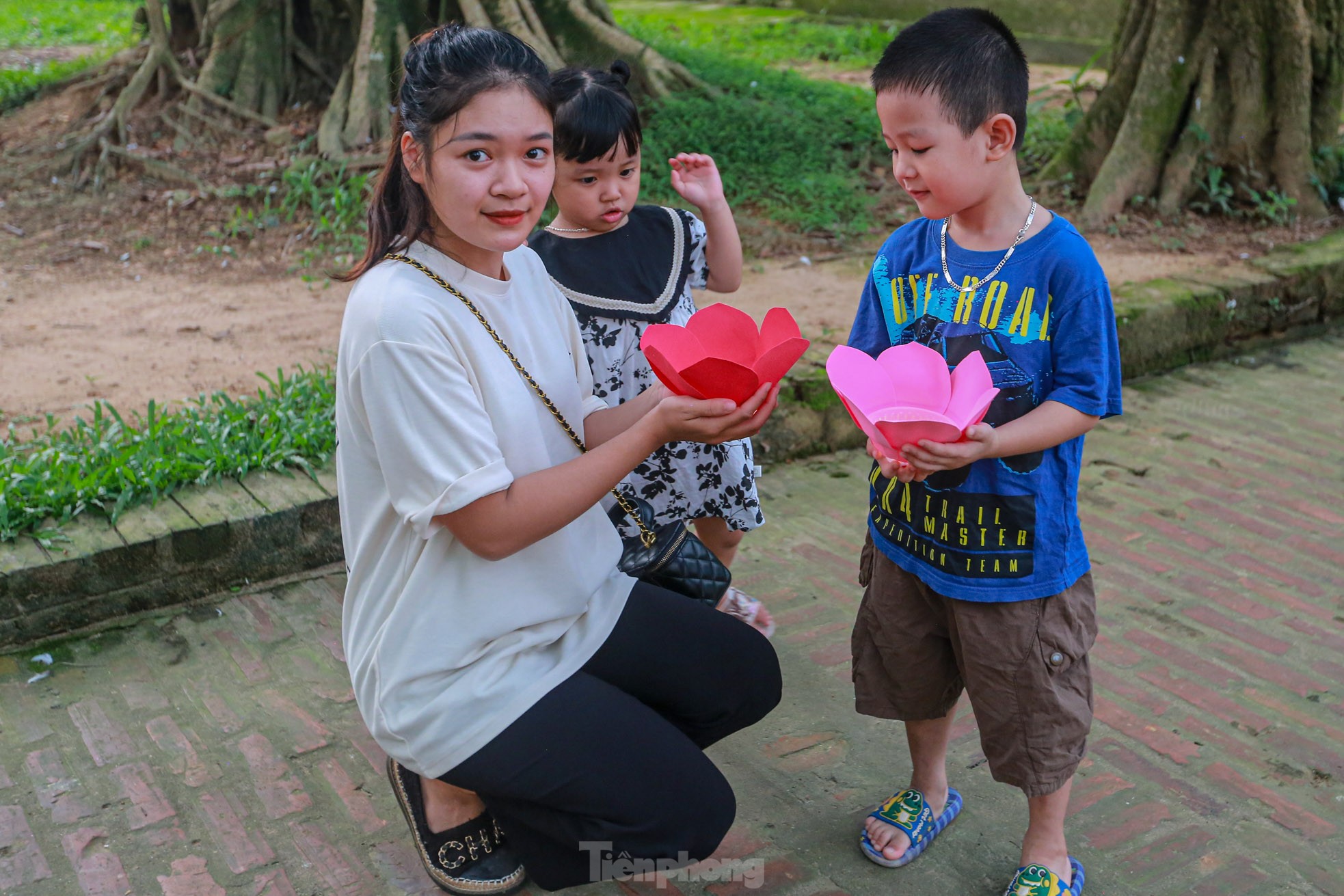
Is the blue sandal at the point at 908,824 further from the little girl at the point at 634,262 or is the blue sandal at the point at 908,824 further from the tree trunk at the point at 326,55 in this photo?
the tree trunk at the point at 326,55

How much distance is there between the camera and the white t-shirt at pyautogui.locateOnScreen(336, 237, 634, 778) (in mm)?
1809

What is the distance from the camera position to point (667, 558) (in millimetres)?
2268

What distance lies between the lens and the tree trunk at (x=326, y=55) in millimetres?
6703

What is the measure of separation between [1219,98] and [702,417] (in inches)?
208

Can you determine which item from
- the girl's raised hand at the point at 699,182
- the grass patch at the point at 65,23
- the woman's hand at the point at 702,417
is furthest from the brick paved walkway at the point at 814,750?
the grass patch at the point at 65,23

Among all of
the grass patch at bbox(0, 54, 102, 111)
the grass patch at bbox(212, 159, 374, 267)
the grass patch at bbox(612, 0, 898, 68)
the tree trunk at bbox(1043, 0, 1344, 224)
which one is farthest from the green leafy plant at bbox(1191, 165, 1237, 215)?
the grass patch at bbox(0, 54, 102, 111)

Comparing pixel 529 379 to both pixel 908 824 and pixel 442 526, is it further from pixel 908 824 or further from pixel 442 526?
pixel 908 824

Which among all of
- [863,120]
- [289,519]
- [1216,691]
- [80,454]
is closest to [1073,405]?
[1216,691]

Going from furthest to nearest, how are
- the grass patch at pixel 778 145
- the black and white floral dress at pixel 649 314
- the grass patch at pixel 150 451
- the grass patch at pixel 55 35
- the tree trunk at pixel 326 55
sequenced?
the grass patch at pixel 55 35 → the tree trunk at pixel 326 55 → the grass patch at pixel 778 145 → the grass patch at pixel 150 451 → the black and white floral dress at pixel 649 314

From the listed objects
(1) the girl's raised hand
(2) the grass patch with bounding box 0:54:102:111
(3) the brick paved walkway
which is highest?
(1) the girl's raised hand

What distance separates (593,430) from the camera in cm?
224

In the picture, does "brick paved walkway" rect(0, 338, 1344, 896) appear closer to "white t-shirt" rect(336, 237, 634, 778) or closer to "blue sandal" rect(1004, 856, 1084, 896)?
"blue sandal" rect(1004, 856, 1084, 896)

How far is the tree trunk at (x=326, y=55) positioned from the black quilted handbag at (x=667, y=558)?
4962mm

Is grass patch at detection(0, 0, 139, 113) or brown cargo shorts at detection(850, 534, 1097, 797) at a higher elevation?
brown cargo shorts at detection(850, 534, 1097, 797)
